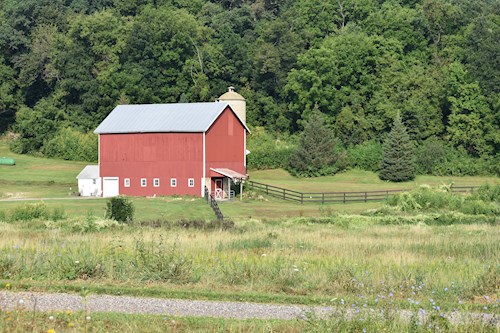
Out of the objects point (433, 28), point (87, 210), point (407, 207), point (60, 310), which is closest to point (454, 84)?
point (433, 28)

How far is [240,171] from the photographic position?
2539 inches

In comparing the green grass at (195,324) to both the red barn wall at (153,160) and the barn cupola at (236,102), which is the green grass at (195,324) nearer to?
the red barn wall at (153,160)

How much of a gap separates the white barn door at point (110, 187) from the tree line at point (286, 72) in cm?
2016

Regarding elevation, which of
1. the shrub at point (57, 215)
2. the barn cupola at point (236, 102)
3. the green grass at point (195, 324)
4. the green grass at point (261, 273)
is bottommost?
the green grass at point (195, 324)

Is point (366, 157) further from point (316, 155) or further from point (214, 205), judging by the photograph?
point (214, 205)

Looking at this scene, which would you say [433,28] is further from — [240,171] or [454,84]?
[240,171]

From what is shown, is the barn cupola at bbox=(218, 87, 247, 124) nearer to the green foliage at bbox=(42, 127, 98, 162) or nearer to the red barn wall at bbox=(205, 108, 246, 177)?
the red barn wall at bbox=(205, 108, 246, 177)

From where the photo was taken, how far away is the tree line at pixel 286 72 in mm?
81750

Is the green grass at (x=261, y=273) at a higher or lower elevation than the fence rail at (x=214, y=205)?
lower

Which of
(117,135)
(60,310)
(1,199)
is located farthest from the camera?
(117,135)

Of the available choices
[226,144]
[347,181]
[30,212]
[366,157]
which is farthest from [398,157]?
[30,212]

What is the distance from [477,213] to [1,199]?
1303 inches

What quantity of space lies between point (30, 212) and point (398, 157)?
4305 cm

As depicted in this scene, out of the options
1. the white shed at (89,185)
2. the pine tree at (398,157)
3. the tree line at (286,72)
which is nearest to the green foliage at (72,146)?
the tree line at (286,72)
